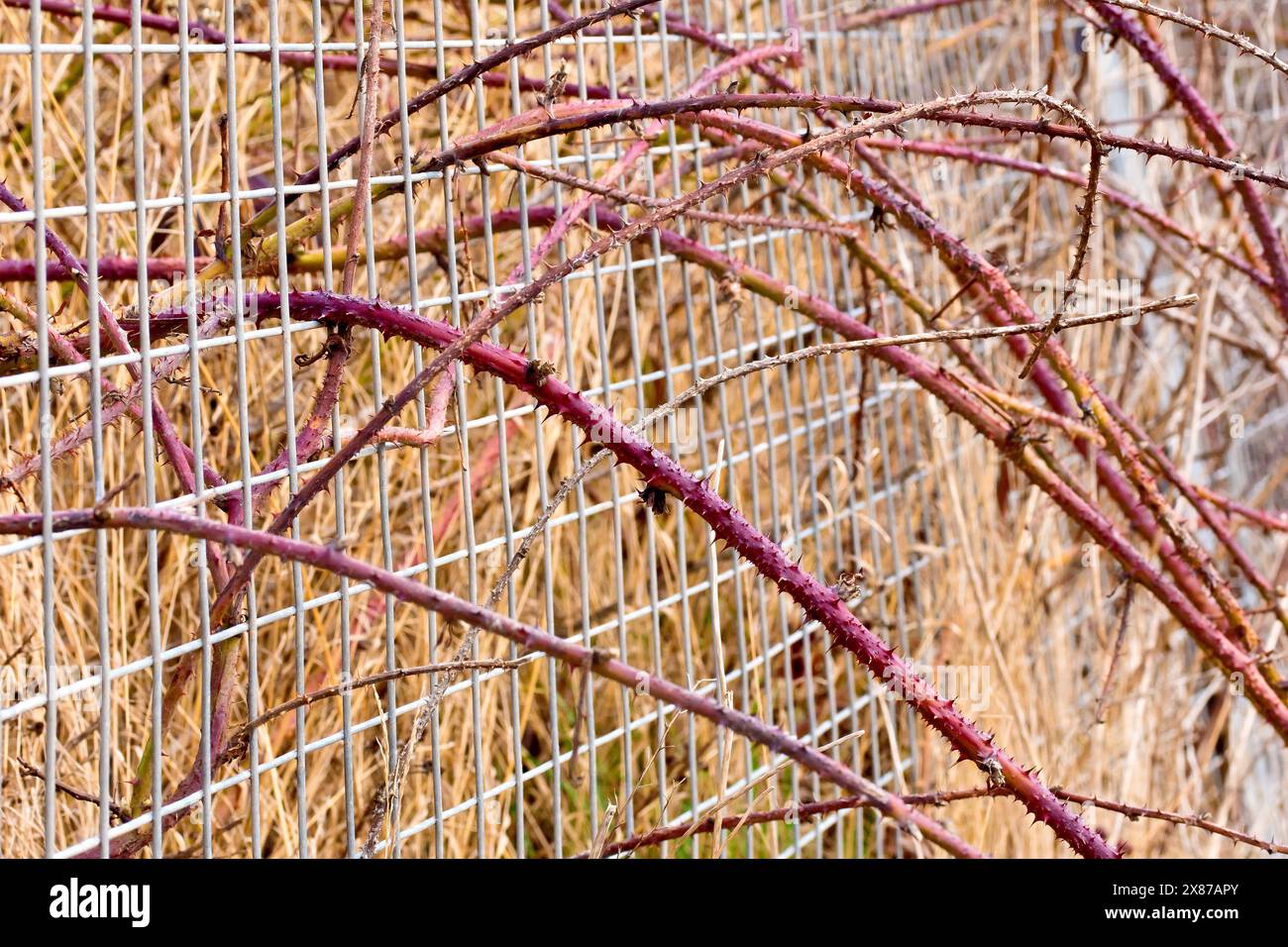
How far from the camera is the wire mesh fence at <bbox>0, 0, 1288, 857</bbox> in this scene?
116 cm

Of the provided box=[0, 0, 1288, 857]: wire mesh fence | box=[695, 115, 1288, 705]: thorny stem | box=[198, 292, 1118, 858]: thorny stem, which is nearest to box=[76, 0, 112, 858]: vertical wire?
box=[0, 0, 1288, 857]: wire mesh fence

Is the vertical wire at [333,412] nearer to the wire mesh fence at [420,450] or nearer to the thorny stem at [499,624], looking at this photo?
the wire mesh fence at [420,450]

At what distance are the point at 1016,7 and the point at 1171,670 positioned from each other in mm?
1377

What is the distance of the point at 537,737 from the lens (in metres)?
2.59

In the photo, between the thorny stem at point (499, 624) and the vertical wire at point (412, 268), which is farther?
the vertical wire at point (412, 268)

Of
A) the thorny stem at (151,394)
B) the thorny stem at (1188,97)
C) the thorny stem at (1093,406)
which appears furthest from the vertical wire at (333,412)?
the thorny stem at (1188,97)

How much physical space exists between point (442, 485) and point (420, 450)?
2.88ft

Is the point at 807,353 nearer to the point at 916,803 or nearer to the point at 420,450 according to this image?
the point at 420,450

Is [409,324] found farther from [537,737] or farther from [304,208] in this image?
[537,737]

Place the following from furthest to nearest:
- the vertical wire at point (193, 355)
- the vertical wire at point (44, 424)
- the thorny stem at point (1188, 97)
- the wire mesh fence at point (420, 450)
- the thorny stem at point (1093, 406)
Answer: the thorny stem at point (1188, 97)
the thorny stem at point (1093, 406)
the wire mesh fence at point (420, 450)
the vertical wire at point (193, 355)
the vertical wire at point (44, 424)

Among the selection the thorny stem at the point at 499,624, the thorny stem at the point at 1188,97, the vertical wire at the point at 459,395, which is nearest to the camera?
the thorny stem at the point at 499,624

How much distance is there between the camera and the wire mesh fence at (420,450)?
1.16 metres

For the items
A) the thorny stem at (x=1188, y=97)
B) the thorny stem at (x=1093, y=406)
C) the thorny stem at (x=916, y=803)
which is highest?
the thorny stem at (x=1188, y=97)
